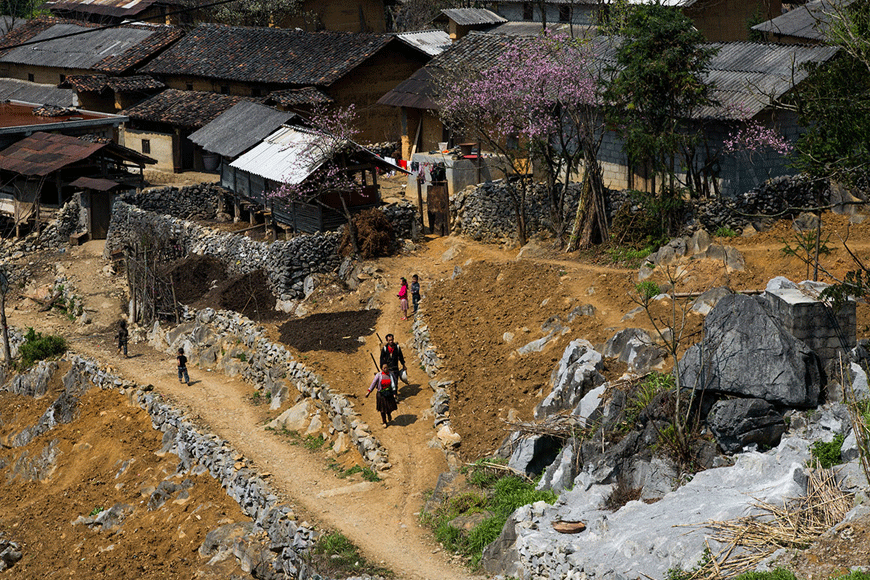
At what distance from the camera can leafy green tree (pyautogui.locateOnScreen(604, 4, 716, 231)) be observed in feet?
87.6

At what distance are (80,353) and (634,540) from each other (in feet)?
78.5

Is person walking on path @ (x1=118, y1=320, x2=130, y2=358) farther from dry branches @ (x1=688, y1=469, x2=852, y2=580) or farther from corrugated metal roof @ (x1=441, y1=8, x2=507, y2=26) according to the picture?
corrugated metal roof @ (x1=441, y1=8, x2=507, y2=26)

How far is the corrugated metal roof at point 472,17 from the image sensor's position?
49.7m

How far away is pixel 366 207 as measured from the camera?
33844 mm

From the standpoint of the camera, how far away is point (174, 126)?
48.3m

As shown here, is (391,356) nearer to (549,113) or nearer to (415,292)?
(415,292)

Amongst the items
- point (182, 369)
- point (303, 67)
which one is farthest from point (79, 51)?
point (182, 369)

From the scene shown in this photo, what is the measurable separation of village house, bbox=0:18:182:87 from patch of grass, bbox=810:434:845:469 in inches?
1902

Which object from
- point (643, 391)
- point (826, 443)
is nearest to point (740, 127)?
point (643, 391)

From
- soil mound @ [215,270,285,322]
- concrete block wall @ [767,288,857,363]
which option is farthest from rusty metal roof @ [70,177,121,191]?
concrete block wall @ [767,288,857,363]

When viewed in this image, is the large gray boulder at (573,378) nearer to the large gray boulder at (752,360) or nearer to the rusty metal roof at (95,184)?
the large gray boulder at (752,360)

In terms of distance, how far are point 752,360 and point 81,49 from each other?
2097 inches

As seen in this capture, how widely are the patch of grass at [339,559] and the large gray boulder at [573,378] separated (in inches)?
195

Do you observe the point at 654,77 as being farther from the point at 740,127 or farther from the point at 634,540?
the point at 634,540
